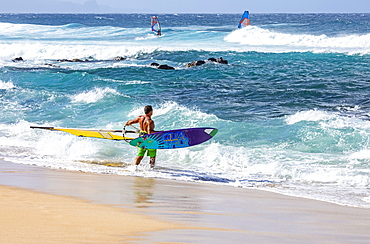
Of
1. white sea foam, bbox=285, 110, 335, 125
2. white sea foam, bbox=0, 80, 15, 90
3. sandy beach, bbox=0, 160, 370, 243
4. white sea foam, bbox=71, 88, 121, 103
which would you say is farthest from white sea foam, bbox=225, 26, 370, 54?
sandy beach, bbox=0, 160, 370, 243

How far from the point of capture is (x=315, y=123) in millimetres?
11617

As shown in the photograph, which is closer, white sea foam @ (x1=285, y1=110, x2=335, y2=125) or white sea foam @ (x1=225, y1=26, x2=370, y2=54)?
white sea foam @ (x1=285, y1=110, x2=335, y2=125)

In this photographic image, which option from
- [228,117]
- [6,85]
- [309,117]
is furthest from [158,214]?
[6,85]

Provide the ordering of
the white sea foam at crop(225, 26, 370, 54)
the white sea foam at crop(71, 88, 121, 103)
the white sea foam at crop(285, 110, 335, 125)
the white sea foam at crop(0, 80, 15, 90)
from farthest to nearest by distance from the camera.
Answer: the white sea foam at crop(225, 26, 370, 54)
the white sea foam at crop(0, 80, 15, 90)
the white sea foam at crop(71, 88, 121, 103)
the white sea foam at crop(285, 110, 335, 125)

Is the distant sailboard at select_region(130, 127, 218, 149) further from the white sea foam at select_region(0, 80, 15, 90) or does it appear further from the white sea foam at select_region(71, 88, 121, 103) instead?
the white sea foam at select_region(0, 80, 15, 90)

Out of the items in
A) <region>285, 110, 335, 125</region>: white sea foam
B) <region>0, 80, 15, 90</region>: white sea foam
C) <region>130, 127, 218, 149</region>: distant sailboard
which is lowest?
<region>0, 80, 15, 90</region>: white sea foam

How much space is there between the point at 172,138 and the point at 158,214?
12.3 feet

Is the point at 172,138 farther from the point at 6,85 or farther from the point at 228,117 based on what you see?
the point at 6,85

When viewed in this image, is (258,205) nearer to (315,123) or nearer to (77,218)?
(77,218)

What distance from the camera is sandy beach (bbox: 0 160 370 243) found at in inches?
162

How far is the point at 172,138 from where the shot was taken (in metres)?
8.68

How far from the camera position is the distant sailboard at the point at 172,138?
8.43 metres

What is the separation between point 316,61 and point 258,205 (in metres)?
23.1

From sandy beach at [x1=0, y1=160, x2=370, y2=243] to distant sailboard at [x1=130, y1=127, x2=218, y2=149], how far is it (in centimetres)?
127
